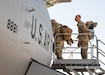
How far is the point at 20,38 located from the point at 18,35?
0.10 m

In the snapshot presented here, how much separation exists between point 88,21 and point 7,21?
869cm

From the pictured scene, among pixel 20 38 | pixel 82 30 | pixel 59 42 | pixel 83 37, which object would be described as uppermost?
pixel 20 38

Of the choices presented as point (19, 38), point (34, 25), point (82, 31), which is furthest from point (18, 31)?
point (82, 31)

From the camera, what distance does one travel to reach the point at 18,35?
3801 mm

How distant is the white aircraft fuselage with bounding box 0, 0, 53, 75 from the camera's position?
132 inches

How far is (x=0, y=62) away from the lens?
336cm

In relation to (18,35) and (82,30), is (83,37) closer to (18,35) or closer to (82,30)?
(82,30)

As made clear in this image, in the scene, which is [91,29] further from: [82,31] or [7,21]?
[7,21]

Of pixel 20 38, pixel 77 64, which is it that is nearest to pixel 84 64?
pixel 77 64

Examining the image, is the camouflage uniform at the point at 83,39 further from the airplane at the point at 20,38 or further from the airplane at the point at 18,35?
the airplane at the point at 18,35

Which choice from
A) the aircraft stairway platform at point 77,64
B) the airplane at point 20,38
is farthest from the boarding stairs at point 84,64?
the airplane at point 20,38

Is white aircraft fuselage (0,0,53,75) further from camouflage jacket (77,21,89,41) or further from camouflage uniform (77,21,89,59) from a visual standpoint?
camouflage jacket (77,21,89,41)

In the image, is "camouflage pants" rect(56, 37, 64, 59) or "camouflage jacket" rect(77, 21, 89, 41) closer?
"camouflage pants" rect(56, 37, 64, 59)

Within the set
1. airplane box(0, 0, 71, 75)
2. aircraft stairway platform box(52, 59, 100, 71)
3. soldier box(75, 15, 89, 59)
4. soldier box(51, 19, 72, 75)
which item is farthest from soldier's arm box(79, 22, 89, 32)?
airplane box(0, 0, 71, 75)
